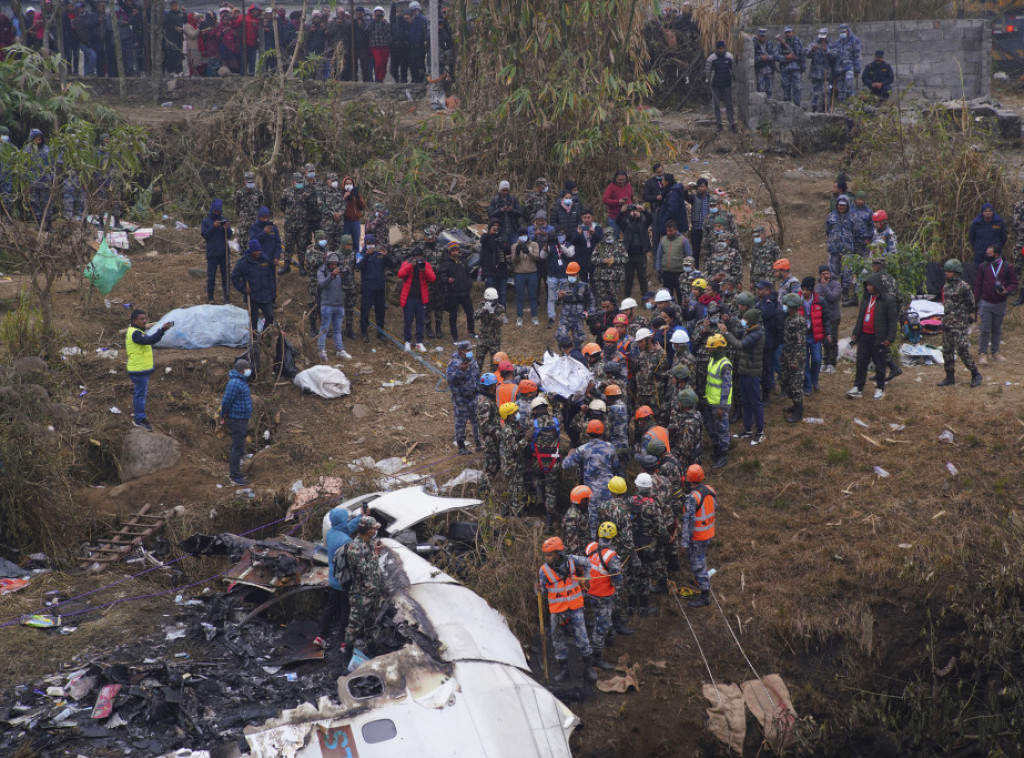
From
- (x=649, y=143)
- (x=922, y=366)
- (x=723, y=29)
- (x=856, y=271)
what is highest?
(x=723, y=29)

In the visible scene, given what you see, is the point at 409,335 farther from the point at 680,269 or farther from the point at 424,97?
the point at 424,97

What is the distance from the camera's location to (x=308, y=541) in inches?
492

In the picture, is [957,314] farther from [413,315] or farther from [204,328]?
[204,328]

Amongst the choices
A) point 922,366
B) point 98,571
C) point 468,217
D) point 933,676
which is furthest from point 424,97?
point 933,676

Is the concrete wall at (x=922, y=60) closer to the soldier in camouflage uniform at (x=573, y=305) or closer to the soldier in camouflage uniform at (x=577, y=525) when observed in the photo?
the soldier in camouflage uniform at (x=573, y=305)

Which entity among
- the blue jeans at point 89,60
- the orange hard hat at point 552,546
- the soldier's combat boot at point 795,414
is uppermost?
the blue jeans at point 89,60

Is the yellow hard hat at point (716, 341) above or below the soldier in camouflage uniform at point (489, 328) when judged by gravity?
above

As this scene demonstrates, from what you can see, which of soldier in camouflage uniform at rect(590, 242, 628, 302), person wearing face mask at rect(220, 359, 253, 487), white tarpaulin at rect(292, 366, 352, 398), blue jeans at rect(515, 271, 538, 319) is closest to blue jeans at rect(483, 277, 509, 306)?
blue jeans at rect(515, 271, 538, 319)

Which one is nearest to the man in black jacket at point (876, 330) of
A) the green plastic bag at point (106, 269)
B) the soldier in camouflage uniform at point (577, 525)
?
the soldier in camouflage uniform at point (577, 525)

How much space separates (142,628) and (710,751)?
581 centimetres

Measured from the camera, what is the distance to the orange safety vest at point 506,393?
12873mm

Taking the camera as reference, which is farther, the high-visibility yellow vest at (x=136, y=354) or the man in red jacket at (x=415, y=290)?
the man in red jacket at (x=415, y=290)

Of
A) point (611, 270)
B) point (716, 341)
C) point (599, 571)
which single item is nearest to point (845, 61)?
point (611, 270)

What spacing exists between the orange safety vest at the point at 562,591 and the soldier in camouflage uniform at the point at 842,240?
8.75 m
